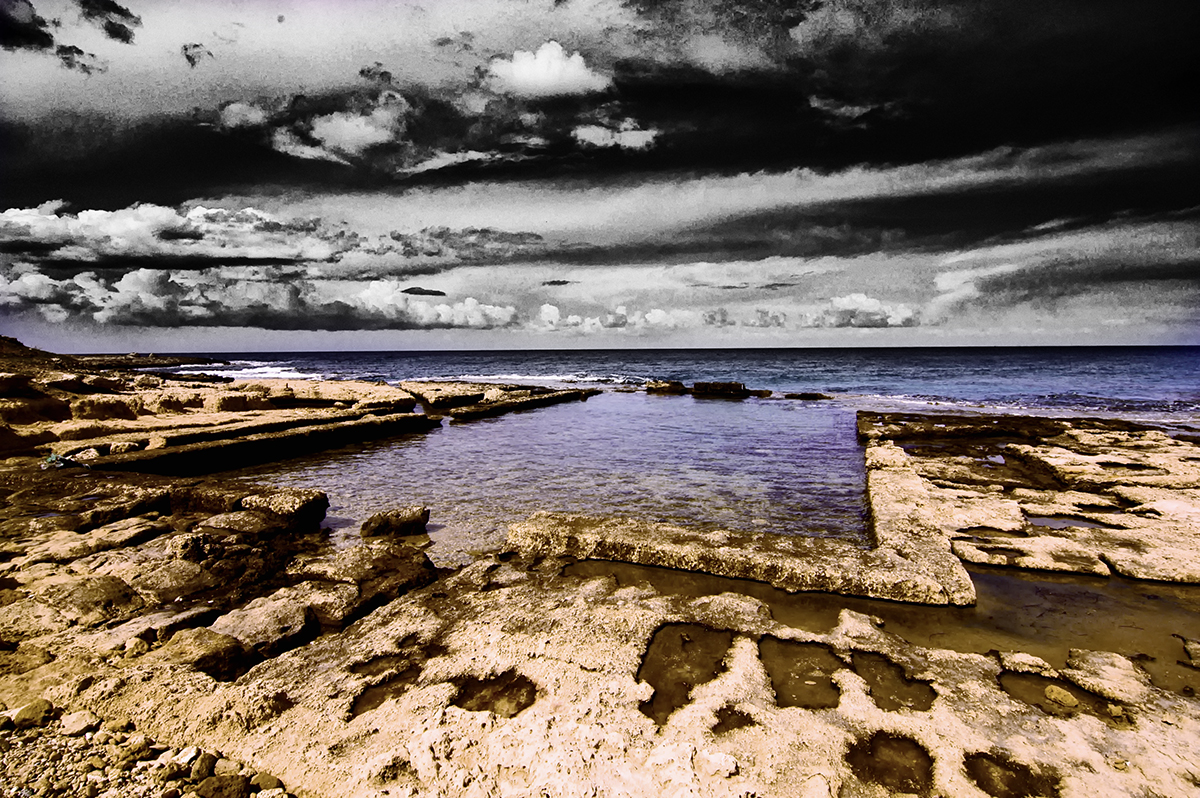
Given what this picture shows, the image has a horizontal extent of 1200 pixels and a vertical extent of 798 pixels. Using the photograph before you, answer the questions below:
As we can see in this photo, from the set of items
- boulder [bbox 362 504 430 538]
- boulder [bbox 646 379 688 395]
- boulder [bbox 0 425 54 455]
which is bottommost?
boulder [bbox 646 379 688 395]

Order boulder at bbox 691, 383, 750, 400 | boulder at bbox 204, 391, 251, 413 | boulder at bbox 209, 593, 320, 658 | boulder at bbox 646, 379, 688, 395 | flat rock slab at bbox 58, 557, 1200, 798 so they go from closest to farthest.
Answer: flat rock slab at bbox 58, 557, 1200, 798 → boulder at bbox 209, 593, 320, 658 → boulder at bbox 204, 391, 251, 413 → boulder at bbox 691, 383, 750, 400 → boulder at bbox 646, 379, 688, 395

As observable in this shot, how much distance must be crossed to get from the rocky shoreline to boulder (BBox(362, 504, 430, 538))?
0.08 feet

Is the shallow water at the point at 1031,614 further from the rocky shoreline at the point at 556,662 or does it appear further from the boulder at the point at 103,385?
the boulder at the point at 103,385

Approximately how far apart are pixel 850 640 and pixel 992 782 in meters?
1.22

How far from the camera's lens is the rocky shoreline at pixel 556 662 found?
241cm

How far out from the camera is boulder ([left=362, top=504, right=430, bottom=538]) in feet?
19.4

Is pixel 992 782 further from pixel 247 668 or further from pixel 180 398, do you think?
pixel 180 398

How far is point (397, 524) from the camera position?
593 centimetres

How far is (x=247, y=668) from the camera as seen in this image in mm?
3264

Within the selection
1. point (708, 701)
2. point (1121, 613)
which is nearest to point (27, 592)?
point (708, 701)

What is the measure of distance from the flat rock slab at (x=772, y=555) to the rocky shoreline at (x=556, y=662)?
25 mm

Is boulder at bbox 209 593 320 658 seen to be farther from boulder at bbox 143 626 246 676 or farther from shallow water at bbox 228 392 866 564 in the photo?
shallow water at bbox 228 392 866 564

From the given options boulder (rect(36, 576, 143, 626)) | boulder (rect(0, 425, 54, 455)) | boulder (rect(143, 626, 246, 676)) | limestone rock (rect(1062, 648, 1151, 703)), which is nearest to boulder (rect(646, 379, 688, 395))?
boulder (rect(0, 425, 54, 455))

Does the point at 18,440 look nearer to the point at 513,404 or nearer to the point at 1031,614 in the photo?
the point at 513,404
